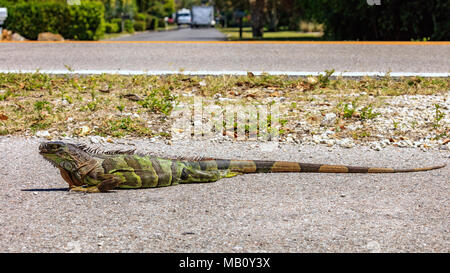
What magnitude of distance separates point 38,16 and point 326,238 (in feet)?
73.1

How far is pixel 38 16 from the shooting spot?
75.0 feet

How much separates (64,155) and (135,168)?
0.58m

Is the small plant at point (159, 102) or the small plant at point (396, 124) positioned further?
the small plant at point (159, 102)

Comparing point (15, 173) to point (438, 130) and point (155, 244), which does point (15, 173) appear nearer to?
point (155, 244)

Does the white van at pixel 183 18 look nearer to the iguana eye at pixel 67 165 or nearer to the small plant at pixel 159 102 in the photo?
the small plant at pixel 159 102

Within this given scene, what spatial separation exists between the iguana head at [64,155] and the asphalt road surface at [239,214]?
24cm

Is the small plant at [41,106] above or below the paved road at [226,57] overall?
below

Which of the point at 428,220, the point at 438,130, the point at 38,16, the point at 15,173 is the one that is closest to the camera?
the point at 428,220

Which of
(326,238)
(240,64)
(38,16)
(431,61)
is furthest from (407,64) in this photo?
(38,16)

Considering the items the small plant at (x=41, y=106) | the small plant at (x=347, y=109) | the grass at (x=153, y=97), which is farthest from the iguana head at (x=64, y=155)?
the small plant at (x=347, y=109)

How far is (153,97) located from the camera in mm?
7105

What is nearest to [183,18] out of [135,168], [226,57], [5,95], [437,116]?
[226,57]

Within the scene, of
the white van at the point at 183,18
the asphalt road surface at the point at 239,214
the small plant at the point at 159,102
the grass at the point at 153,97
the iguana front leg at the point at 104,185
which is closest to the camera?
the asphalt road surface at the point at 239,214

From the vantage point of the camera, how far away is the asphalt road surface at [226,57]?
10023mm
